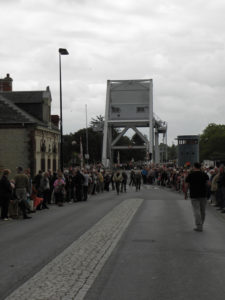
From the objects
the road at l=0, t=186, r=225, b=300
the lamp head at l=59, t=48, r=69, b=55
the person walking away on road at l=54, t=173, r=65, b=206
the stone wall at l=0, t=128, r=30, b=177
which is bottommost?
the road at l=0, t=186, r=225, b=300

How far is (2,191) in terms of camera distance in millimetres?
16703

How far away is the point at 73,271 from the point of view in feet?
24.9

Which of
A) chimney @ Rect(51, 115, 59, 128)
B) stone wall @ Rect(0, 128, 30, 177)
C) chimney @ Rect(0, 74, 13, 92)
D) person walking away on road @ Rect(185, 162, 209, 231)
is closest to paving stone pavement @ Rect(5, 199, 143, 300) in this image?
person walking away on road @ Rect(185, 162, 209, 231)

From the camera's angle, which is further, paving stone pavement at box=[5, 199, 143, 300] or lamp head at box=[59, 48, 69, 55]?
lamp head at box=[59, 48, 69, 55]

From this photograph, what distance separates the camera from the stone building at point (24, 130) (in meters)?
41.4

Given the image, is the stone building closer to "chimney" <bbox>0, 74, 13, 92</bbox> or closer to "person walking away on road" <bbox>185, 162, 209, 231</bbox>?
"chimney" <bbox>0, 74, 13, 92</bbox>

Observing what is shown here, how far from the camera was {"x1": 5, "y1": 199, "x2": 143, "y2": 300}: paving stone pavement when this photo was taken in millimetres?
6238

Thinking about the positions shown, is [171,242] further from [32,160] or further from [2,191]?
[32,160]

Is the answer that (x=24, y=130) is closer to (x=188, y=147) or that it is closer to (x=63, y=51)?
(x=63, y=51)

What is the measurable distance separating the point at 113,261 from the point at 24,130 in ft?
111

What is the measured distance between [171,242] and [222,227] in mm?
3542

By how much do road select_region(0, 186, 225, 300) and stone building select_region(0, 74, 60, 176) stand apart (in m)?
27.3

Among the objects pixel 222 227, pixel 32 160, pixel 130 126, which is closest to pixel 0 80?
pixel 32 160

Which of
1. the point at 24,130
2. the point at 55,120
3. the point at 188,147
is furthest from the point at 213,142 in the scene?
the point at 24,130
